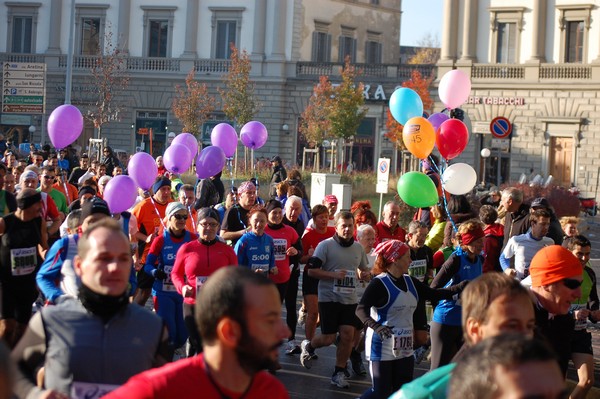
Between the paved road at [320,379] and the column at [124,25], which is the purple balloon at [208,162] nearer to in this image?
the paved road at [320,379]

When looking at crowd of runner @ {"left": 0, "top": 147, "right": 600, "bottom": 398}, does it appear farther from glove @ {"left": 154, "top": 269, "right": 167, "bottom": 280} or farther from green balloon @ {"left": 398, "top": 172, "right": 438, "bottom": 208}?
green balloon @ {"left": 398, "top": 172, "right": 438, "bottom": 208}

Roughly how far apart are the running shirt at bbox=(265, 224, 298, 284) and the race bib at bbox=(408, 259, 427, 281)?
1.41m

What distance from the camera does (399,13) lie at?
63.9 m

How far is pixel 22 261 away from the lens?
9539 mm

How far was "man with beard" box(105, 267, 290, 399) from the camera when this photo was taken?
381cm

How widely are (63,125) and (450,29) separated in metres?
38.8

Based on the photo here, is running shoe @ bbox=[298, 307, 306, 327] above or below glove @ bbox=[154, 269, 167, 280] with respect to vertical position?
below

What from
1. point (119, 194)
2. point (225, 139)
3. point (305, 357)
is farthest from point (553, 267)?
point (225, 139)

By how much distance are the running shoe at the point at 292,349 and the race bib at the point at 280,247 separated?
43.2 inches

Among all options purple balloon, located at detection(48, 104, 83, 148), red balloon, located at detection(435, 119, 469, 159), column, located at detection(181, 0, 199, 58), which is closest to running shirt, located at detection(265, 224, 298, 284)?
red balloon, located at detection(435, 119, 469, 159)

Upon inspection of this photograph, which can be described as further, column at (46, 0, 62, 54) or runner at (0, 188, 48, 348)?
column at (46, 0, 62, 54)

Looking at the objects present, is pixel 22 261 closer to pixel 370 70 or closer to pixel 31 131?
pixel 370 70

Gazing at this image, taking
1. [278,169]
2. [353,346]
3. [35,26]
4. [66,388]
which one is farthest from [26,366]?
[35,26]

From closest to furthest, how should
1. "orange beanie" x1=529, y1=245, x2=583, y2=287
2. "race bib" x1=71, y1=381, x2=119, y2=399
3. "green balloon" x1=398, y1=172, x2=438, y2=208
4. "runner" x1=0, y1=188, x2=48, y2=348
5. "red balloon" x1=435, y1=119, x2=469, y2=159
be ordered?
"race bib" x1=71, y1=381, x2=119, y2=399 → "orange beanie" x1=529, y1=245, x2=583, y2=287 → "runner" x1=0, y1=188, x2=48, y2=348 → "green balloon" x1=398, y1=172, x2=438, y2=208 → "red balloon" x1=435, y1=119, x2=469, y2=159
